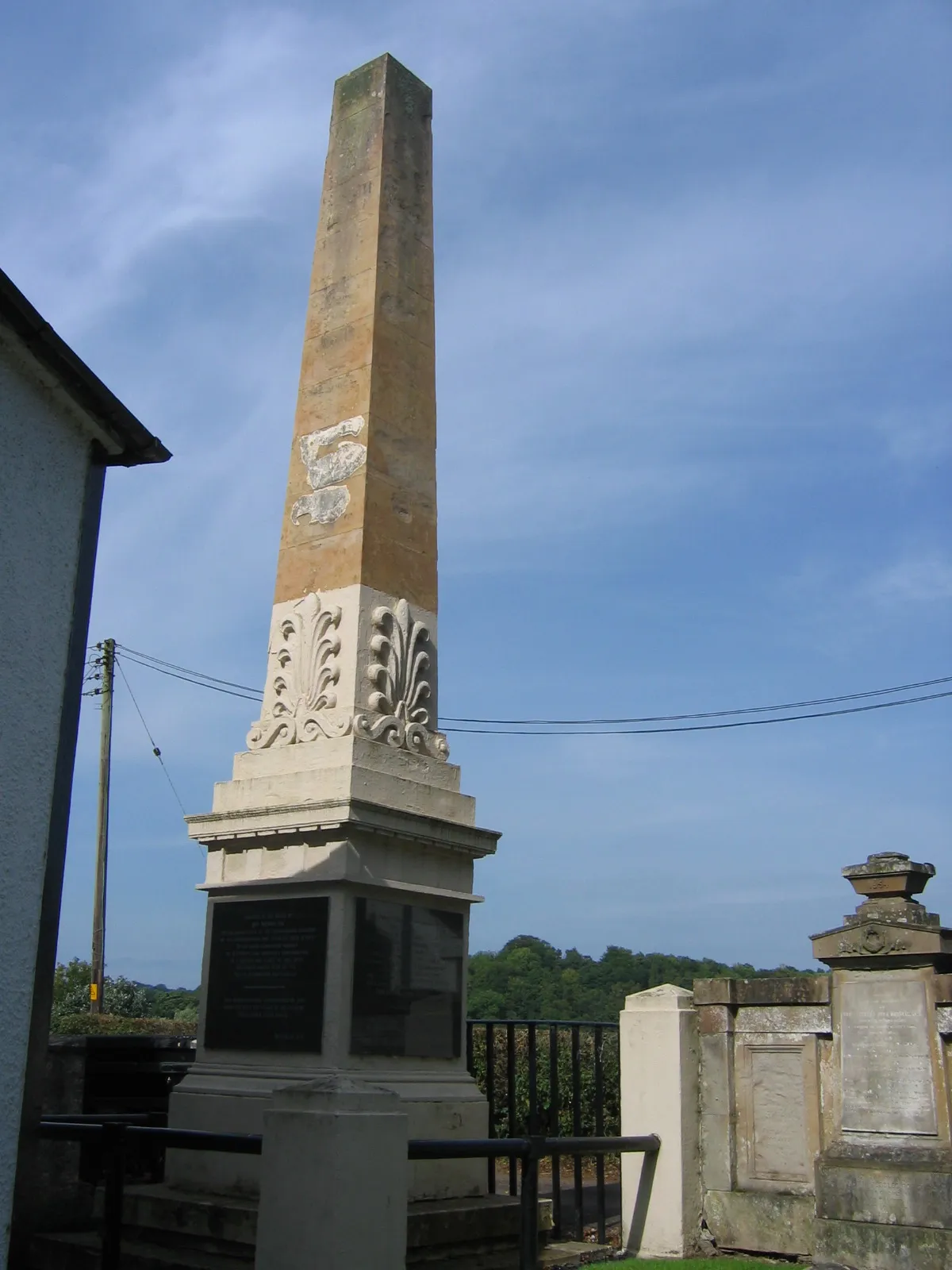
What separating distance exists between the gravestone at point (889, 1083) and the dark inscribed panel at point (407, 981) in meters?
2.40

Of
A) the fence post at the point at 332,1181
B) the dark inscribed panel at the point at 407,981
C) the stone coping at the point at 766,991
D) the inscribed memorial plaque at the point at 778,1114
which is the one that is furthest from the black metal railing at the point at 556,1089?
the fence post at the point at 332,1181

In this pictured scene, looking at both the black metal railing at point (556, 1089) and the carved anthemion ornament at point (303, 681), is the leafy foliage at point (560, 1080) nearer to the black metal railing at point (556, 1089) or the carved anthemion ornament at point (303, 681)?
the black metal railing at point (556, 1089)

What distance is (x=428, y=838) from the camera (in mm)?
8211

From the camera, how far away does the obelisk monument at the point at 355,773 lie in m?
7.67

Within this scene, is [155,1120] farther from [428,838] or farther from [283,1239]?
[283,1239]

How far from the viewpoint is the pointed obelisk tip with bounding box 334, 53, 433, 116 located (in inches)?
396

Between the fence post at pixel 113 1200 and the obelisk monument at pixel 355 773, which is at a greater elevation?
the obelisk monument at pixel 355 773

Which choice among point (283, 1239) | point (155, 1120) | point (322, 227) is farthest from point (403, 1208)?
point (322, 227)

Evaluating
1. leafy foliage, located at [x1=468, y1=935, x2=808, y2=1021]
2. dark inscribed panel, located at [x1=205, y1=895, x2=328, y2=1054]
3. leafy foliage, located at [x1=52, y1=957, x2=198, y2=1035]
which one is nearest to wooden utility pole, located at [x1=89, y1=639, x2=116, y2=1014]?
leafy foliage, located at [x1=52, y1=957, x2=198, y2=1035]

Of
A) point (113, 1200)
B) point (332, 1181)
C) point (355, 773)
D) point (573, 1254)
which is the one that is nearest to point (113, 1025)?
point (573, 1254)

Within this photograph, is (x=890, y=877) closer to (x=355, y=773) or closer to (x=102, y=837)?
(x=355, y=773)

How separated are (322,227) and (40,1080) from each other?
7076mm

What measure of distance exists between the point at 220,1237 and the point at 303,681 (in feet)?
11.4

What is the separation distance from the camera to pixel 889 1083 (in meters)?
7.62
